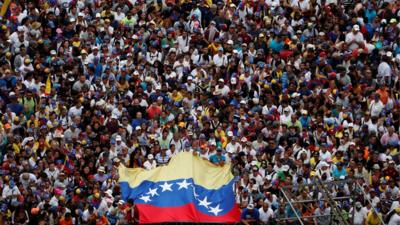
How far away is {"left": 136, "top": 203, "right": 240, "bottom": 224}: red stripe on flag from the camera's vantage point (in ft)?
145

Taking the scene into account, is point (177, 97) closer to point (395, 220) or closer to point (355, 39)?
point (355, 39)

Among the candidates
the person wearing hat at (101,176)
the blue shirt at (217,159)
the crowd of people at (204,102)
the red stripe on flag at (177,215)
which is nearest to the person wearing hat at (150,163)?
the crowd of people at (204,102)

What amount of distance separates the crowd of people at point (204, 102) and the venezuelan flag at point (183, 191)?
487mm

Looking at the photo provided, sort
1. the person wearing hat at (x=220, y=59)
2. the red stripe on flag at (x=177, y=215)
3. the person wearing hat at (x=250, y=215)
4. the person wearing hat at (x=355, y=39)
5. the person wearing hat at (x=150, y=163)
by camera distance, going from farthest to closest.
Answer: the person wearing hat at (x=355, y=39) → the person wearing hat at (x=220, y=59) → the person wearing hat at (x=150, y=163) → the person wearing hat at (x=250, y=215) → the red stripe on flag at (x=177, y=215)

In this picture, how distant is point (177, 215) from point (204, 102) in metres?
6.55

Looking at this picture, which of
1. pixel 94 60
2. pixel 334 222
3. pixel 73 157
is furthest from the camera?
pixel 94 60

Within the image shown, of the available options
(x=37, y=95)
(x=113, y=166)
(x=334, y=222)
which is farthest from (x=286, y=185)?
(x=37, y=95)

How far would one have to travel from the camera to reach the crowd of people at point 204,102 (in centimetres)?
4595

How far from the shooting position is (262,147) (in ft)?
158

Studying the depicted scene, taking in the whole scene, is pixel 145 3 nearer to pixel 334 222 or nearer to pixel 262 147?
pixel 262 147

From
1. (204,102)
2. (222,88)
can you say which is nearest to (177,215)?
(204,102)

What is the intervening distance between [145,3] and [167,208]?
11782mm

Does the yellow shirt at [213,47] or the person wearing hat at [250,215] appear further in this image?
the yellow shirt at [213,47]

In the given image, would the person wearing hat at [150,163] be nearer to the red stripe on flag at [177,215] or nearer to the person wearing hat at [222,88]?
the red stripe on flag at [177,215]
